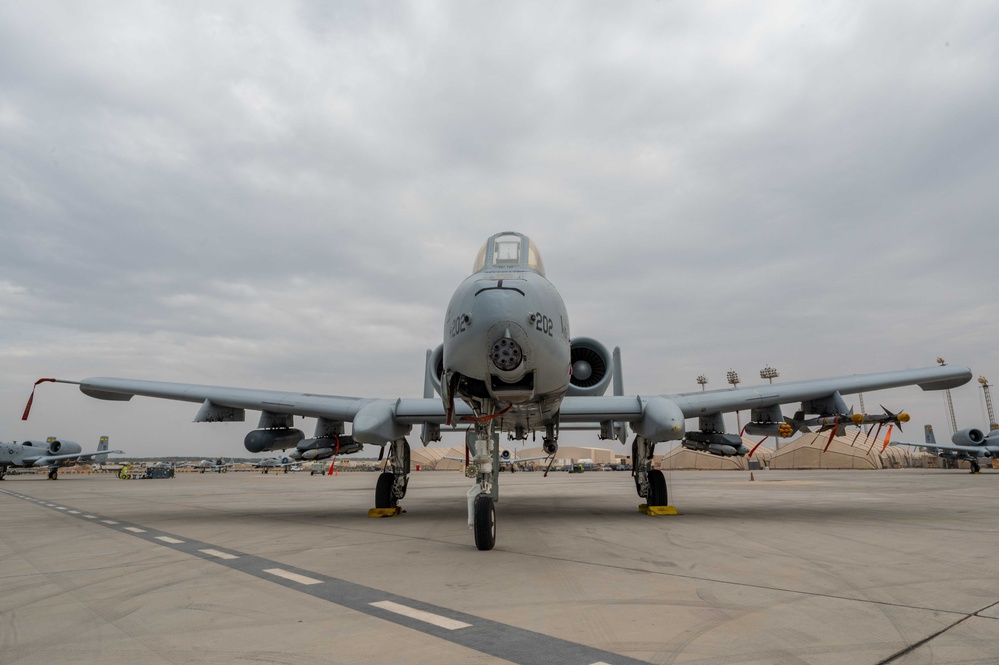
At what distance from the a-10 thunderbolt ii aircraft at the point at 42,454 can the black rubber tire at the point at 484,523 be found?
146ft

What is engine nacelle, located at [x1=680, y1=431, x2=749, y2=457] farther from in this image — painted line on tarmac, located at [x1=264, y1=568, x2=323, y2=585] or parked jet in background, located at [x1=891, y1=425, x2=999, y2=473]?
parked jet in background, located at [x1=891, y1=425, x2=999, y2=473]

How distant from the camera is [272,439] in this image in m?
12.7

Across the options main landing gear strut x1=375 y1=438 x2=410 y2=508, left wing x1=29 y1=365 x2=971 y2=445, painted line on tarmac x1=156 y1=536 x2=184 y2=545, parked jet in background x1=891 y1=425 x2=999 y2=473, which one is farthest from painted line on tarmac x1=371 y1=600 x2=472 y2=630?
parked jet in background x1=891 y1=425 x2=999 y2=473

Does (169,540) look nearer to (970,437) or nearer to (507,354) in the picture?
(507,354)

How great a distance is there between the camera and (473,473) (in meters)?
7.24

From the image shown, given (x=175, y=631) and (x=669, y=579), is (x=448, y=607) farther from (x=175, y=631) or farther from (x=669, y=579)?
(x=669, y=579)

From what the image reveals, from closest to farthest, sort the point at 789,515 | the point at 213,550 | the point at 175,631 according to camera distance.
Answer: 1. the point at 175,631
2. the point at 213,550
3. the point at 789,515

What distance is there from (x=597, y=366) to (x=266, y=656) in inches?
381

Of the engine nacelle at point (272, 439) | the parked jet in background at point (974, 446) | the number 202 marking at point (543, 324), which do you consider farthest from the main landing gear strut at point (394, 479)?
the parked jet in background at point (974, 446)

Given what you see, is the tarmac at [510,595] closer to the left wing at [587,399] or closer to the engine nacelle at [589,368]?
the left wing at [587,399]

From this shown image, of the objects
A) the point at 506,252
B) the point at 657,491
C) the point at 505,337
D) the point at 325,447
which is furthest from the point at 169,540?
the point at 657,491

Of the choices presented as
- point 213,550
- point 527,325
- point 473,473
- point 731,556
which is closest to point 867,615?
point 731,556

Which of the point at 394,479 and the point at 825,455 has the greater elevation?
the point at 394,479

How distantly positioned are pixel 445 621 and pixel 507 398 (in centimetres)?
368
